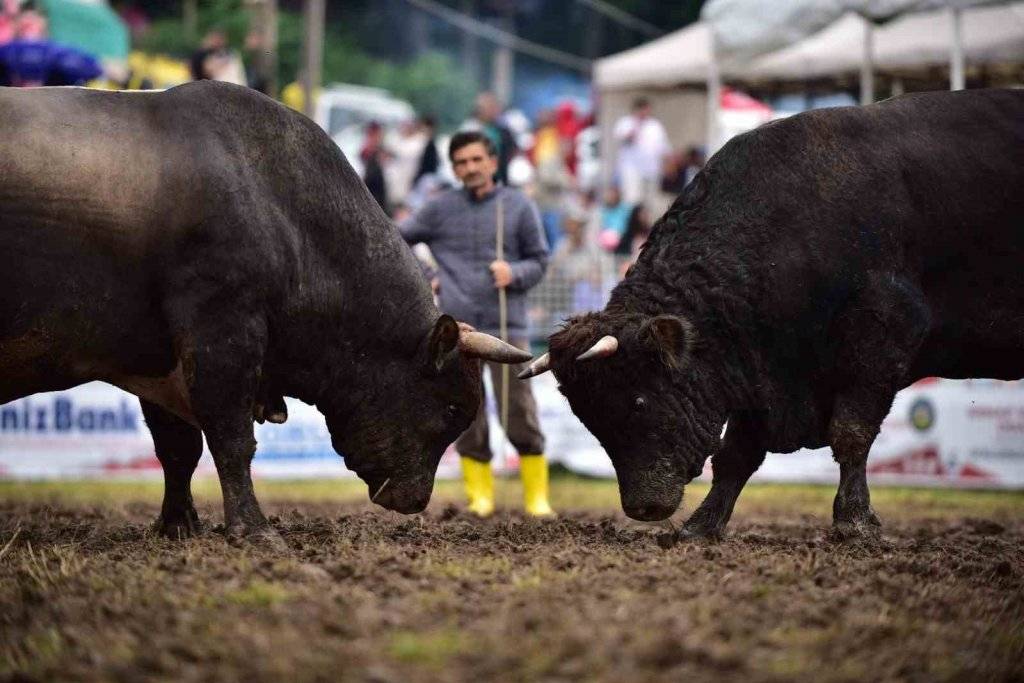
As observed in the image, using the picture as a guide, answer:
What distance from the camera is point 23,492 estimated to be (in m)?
12.3

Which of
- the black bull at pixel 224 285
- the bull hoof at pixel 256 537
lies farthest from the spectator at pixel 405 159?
the bull hoof at pixel 256 537

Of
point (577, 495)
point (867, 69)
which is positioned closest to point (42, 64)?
point (577, 495)

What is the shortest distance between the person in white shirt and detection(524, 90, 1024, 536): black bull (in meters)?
12.1

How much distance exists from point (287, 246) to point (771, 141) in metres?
2.57

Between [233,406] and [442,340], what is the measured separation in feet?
3.78

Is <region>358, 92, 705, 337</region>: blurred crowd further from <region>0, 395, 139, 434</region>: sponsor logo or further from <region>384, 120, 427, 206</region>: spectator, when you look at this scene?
<region>0, 395, 139, 434</region>: sponsor logo

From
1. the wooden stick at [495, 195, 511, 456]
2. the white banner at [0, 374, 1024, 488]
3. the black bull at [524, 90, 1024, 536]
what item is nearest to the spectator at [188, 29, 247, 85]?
the white banner at [0, 374, 1024, 488]

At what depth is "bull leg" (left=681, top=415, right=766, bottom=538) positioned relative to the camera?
821cm

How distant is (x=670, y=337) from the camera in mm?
7637

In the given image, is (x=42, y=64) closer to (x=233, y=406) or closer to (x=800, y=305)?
(x=233, y=406)

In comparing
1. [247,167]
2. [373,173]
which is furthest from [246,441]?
[373,173]

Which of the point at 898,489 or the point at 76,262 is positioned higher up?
the point at 76,262

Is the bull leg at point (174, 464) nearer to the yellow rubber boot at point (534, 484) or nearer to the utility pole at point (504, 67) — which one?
the yellow rubber boot at point (534, 484)

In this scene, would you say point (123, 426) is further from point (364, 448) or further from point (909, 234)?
point (909, 234)
